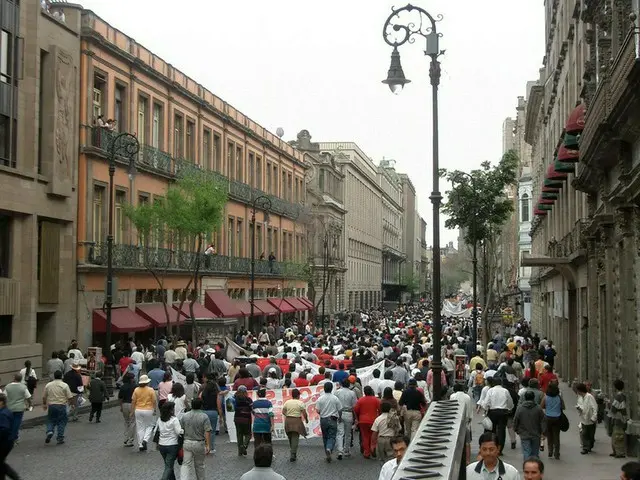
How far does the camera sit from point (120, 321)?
121ft

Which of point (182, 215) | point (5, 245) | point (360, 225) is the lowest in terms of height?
point (5, 245)

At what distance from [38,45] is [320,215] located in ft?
173

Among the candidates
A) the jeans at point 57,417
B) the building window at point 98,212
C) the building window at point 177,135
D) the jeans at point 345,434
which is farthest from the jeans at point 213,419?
the building window at point 177,135

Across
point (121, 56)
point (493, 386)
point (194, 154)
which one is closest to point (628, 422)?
point (493, 386)

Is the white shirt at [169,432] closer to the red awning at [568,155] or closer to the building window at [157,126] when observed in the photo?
the red awning at [568,155]

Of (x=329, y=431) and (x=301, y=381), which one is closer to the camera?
(x=329, y=431)

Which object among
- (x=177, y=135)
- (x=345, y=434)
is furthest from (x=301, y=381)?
(x=177, y=135)

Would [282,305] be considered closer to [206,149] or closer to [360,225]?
[206,149]

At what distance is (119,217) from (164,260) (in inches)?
145

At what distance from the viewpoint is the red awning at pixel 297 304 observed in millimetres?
69000

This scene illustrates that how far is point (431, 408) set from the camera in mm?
10336

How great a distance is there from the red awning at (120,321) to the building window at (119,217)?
307 centimetres

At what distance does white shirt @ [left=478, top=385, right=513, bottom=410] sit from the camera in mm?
18406

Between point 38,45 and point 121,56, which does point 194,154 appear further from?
point 38,45
